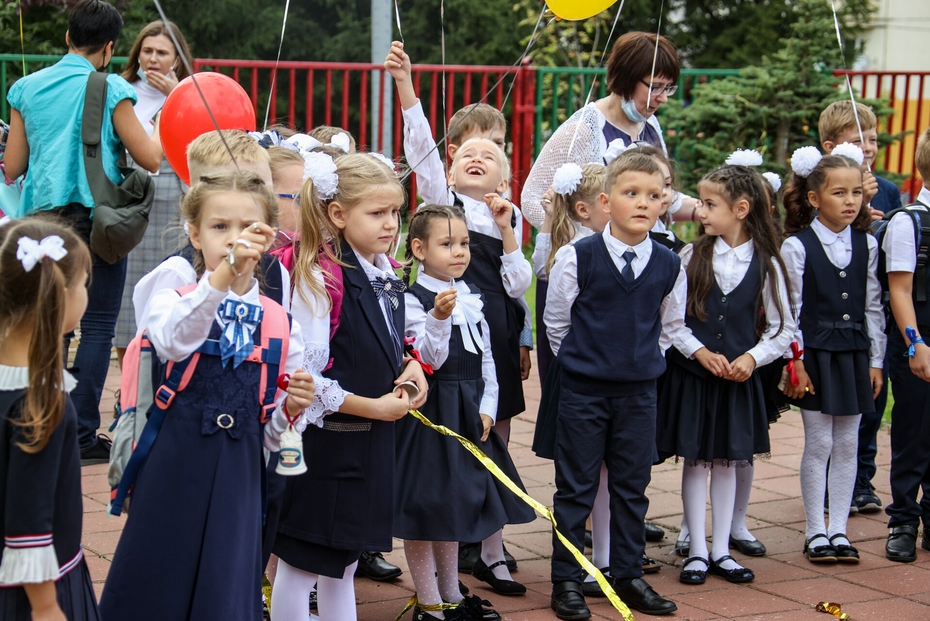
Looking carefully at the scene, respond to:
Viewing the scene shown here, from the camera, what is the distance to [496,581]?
4.06 metres

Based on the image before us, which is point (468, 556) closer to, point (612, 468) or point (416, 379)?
point (612, 468)

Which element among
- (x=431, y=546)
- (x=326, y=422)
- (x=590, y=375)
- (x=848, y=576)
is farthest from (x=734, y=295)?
(x=326, y=422)

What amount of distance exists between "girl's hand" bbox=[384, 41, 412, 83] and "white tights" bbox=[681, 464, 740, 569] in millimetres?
1896

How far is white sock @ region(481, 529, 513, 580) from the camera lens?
4.09 metres

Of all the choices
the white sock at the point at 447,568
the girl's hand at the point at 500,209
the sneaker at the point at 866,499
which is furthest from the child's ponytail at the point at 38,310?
the sneaker at the point at 866,499

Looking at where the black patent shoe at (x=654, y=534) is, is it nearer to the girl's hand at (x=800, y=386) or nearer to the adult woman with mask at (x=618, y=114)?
the girl's hand at (x=800, y=386)

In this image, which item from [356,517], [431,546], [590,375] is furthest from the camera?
[590,375]

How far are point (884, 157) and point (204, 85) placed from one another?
9.12 m

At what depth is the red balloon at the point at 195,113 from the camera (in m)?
4.07

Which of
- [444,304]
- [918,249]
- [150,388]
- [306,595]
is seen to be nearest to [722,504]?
[918,249]

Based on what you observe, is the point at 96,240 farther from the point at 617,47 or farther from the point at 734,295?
the point at 734,295

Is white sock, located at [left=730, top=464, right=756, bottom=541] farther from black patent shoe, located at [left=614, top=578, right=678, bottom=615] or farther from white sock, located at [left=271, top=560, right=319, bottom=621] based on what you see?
white sock, located at [left=271, top=560, right=319, bottom=621]

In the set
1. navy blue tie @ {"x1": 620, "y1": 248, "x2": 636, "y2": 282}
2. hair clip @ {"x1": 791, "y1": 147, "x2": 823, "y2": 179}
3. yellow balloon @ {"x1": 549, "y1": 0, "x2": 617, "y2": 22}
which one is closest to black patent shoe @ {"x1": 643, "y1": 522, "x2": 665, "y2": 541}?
navy blue tie @ {"x1": 620, "y1": 248, "x2": 636, "y2": 282}

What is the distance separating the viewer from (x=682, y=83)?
1206 cm
